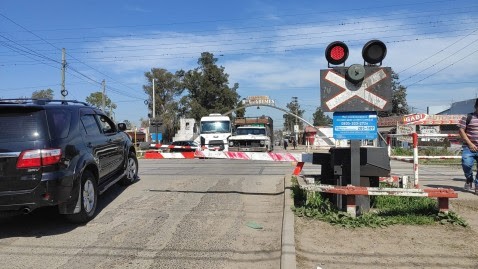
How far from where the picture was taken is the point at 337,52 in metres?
6.80

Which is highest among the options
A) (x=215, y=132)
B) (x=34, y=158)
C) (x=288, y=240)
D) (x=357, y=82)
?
(x=357, y=82)

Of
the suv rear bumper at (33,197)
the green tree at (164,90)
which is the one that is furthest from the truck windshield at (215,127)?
the green tree at (164,90)

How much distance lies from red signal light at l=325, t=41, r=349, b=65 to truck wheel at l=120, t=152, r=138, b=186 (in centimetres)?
476

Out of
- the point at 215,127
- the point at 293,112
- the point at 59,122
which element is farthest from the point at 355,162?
the point at 293,112

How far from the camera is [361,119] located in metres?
6.81

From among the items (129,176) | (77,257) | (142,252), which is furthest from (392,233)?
(129,176)

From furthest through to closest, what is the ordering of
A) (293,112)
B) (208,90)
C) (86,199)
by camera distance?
(293,112), (208,90), (86,199)

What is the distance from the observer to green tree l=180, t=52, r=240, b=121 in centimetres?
7631

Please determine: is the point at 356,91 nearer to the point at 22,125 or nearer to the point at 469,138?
the point at 469,138

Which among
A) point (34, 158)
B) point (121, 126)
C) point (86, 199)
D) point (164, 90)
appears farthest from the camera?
point (164, 90)

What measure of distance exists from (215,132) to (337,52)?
21766 millimetres

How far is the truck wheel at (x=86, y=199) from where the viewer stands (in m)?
6.19

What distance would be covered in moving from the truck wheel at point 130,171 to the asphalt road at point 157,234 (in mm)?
659

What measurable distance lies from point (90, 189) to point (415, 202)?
5123 millimetres
